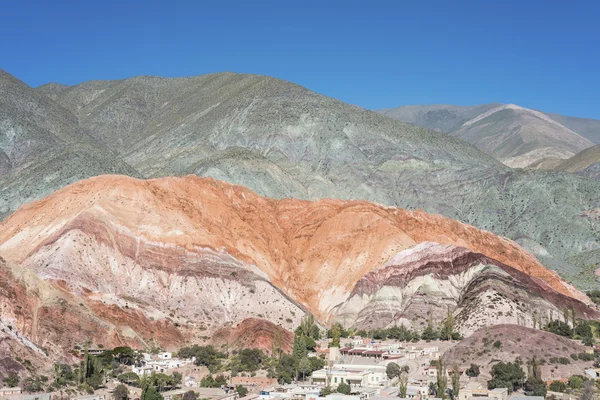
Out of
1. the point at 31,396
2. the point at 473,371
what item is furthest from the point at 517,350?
the point at 31,396

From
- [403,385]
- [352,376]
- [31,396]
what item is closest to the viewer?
[31,396]

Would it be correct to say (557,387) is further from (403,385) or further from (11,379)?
(11,379)

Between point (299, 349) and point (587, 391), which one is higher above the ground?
point (299, 349)

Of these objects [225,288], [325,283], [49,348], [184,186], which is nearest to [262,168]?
[184,186]

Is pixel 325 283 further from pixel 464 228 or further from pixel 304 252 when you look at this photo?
pixel 464 228

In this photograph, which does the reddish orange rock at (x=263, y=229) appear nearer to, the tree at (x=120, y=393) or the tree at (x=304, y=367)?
the tree at (x=304, y=367)

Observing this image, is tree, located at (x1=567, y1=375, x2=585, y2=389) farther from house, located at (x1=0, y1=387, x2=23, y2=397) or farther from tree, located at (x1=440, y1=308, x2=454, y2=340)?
house, located at (x1=0, y1=387, x2=23, y2=397)
